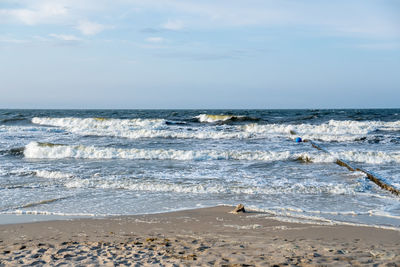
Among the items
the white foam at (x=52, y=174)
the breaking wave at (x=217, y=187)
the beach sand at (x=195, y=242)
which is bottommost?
the white foam at (x=52, y=174)

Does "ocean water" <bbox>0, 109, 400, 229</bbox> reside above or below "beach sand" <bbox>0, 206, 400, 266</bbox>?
below

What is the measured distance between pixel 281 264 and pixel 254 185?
5.22 metres

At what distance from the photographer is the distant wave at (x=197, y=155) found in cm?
1308

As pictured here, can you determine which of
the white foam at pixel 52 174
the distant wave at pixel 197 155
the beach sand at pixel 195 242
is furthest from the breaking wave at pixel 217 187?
the distant wave at pixel 197 155

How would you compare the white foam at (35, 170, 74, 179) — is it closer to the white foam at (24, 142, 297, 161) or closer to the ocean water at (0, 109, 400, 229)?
the ocean water at (0, 109, 400, 229)

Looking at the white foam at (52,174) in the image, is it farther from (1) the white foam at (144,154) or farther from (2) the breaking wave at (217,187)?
(1) the white foam at (144,154)

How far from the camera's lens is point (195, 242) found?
4703 mm

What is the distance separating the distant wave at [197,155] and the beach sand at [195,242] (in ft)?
24.6

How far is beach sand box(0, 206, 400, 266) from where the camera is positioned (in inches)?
153

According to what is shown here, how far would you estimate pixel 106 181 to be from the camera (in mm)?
9391

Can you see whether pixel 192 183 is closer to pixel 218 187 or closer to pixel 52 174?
pixel 218 187

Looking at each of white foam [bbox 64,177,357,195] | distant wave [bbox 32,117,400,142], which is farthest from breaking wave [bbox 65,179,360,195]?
distant wave [bbox 32,117,400,142]

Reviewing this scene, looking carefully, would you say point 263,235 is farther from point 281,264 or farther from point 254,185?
point 254,185

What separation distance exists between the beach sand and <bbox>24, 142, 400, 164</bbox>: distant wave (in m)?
7.48
